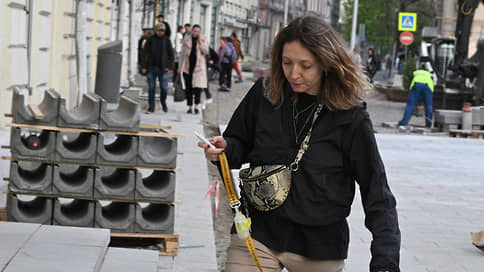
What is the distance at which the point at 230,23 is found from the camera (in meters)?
67.7

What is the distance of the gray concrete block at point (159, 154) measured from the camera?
6.12m

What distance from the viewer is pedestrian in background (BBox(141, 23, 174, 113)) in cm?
1864

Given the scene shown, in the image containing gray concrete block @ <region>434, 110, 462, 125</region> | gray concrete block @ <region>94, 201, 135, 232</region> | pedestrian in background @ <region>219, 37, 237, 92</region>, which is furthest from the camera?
pedestrian in background @ <region>219, 37, 237, 92</region>

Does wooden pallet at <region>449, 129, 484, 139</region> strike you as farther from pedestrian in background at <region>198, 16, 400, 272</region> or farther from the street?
pedestrian in background at <region>198, 16, 400, 272</region>

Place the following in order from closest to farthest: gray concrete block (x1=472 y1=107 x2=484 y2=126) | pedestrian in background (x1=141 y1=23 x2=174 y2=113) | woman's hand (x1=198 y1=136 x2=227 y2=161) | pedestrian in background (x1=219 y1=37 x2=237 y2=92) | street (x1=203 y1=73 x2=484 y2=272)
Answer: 1. woman's hand (x1=198 y1=136 x2=227 y2=161)
2. street (x1=203 y1=73 x2=484 y2=272)
3. pedestrian in background (x1=141 y1=23 x2=174 y2=113)
4. gray concrete block (x1=472 y1=107 x2=484 y2=126)
5. pedestrian in background (x1=219 y1=37 x2=237 y2=92)

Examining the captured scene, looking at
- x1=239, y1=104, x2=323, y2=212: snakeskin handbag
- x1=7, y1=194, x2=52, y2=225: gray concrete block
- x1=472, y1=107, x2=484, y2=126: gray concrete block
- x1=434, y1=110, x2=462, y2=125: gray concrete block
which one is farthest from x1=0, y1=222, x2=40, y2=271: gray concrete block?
x1=472, y1=107, x2=484, y2=126: gray concrete block

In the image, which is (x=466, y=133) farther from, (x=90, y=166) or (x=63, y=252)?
(x=63, y=252)

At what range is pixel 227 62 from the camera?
2911 cm

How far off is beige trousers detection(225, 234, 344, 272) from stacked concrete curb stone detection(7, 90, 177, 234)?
292 centimetres

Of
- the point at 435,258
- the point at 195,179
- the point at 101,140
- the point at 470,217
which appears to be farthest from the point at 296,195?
the point at 195,179

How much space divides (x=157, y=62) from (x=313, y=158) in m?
15.9

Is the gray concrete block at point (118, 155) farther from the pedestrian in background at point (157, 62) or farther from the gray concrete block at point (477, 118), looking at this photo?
the gray concrete block at point (477, 118)

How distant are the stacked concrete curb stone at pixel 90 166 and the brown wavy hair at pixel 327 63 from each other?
9.86 ft

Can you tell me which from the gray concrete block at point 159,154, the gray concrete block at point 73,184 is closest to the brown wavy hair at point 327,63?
the gray concrete block at point 159,154
